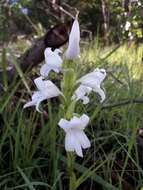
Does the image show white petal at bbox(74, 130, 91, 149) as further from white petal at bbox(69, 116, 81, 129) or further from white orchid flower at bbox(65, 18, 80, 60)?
white orchid flower at bbox(65, 18, 80, 60)

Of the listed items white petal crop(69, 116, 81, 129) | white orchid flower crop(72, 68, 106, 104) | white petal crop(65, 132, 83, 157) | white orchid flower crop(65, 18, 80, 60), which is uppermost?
white orchid flower crop(65, 18, 80, 60)

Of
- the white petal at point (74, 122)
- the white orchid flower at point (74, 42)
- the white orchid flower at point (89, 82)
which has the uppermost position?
the white orchid flower at point (74, 42)

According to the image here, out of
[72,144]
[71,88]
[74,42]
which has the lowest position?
[72,144]

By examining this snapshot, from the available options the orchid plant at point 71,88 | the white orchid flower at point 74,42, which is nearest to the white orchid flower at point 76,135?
the orchid plant at point 71,88

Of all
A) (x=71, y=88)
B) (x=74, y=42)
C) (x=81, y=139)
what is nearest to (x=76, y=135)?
(x=81, y=139)

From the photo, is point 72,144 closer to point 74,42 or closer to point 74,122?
point 74,122

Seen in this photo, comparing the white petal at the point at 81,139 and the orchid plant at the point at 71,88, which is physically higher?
the orchid plant at the point at 71,88

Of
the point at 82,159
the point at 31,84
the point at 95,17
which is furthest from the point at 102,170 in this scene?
the point at 95,17

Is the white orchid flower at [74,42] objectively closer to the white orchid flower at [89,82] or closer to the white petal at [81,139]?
the white orchid flower at [89,82]

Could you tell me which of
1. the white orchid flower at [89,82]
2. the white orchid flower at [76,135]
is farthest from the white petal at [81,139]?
the white orchid flower at [89,82]

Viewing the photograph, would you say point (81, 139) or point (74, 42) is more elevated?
point (74, 42)

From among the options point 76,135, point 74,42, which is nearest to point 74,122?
point 76,135

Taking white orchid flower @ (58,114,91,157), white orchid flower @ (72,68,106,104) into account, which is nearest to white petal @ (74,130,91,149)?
white orchid flower @ (58,114,91,157)
